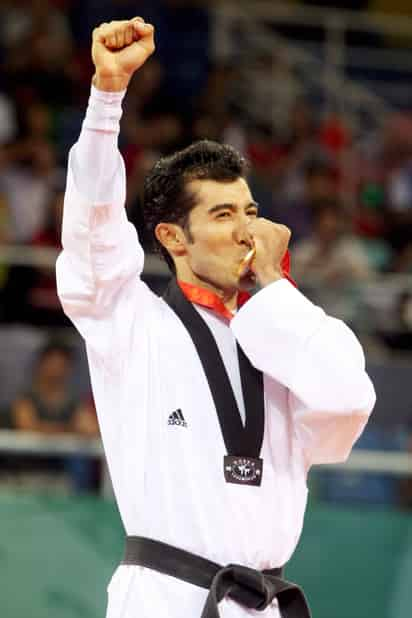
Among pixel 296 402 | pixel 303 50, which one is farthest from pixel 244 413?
pixel 303 50

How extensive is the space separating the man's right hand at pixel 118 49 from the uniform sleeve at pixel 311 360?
0.56 meters

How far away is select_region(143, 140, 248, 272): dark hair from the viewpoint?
3.40 m

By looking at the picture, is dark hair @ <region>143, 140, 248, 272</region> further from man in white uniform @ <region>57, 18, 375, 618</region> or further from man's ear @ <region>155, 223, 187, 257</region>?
man in white uniform @ <region>57, 18, 375, 618</region>

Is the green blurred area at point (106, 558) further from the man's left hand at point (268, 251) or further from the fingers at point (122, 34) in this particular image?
the fingers at point (122, 34)

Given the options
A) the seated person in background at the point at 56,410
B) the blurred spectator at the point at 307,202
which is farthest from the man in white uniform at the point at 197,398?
the blurred spectator at the point at 307,202

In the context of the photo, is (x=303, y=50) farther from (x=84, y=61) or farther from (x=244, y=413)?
(x=244, y=413)

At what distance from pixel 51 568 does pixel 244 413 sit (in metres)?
2.43

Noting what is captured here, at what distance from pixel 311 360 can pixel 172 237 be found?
0.59 m

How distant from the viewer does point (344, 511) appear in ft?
18.5

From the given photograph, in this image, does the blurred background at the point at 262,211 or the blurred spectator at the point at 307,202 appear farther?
the blurred spectator at the point at 307,202

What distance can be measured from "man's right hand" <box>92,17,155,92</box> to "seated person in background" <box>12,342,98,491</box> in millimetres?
2726

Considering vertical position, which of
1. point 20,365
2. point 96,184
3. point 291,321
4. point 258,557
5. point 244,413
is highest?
point 96,184

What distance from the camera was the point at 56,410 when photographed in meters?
5.72

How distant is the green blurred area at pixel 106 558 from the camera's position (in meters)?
5.37
